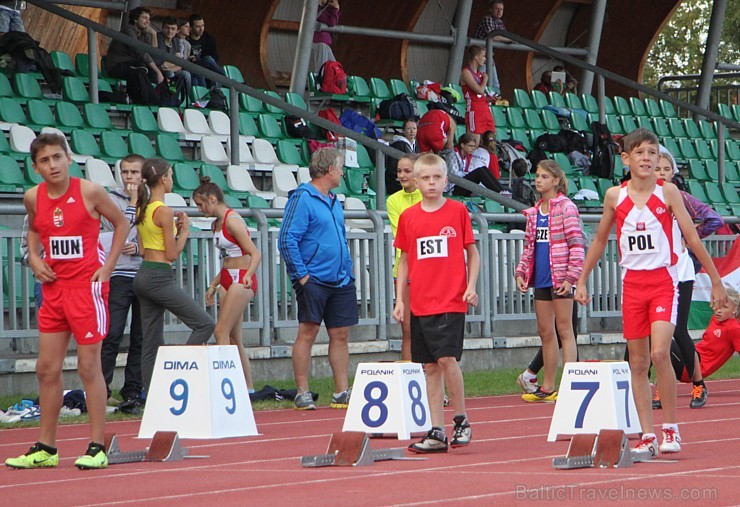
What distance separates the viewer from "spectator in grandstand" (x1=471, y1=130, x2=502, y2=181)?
20109mm

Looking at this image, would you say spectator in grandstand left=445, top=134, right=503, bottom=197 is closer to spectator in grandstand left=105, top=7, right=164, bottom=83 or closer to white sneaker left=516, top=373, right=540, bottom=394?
spectator in grandstand left=105, top=7, right=164, bottom=83

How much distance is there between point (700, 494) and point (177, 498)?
7.87 feet

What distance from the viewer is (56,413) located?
27.3ft

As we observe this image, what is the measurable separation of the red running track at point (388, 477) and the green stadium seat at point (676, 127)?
17920mm

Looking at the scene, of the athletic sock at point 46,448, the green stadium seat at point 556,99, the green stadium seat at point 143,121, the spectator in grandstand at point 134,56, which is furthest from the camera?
the green stadium seat at point 556,99

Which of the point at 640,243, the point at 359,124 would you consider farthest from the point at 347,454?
the point at 359,124

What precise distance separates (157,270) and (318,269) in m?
1.39

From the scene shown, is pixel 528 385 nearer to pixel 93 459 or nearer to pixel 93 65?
pixel 93 459

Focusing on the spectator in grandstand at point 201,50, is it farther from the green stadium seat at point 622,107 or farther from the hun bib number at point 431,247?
the hun bib number at point 431,247

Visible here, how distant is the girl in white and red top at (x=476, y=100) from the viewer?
21875 mm

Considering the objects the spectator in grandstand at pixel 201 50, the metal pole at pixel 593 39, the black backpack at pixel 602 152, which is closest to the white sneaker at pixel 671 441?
the spectator in grandstand at pixel 201 50

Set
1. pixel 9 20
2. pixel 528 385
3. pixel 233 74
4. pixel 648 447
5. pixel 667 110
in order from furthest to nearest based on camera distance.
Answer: pixel 667 110 → pixel 233 74 → pixel 9 20 → pixel 528 385 → pixel 648 447

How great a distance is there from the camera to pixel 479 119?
72.0ft

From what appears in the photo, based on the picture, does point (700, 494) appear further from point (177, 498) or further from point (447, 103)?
point (447, 103)
